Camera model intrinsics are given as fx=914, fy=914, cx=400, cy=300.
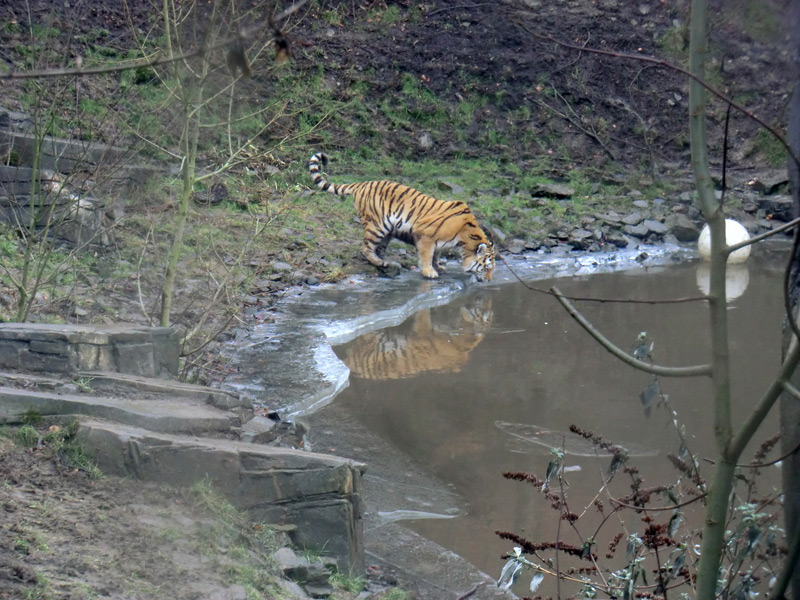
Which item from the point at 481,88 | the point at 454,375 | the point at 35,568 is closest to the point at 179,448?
the point at 35,568

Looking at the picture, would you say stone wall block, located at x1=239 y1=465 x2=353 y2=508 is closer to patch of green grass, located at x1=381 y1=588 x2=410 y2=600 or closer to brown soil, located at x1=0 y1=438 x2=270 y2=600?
brown soil, located at x1=0 y1=438 x2=270 y2=600

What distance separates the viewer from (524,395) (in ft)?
23.5

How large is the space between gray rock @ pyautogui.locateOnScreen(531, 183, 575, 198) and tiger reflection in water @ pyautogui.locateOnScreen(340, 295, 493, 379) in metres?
5.91

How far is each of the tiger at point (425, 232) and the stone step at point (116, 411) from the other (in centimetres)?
708

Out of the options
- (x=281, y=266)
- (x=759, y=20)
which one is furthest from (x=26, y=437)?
(x=281, y=266)

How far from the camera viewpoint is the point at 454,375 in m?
7.68

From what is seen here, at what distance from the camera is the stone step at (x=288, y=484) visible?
3820mm

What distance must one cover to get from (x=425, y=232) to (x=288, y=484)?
7.71 m

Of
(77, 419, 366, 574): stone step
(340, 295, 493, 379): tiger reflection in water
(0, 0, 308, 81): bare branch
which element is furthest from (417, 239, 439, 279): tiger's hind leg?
(0, 0, 308, 81): bare branch

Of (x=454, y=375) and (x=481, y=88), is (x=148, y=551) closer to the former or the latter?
(x=454, y=375)

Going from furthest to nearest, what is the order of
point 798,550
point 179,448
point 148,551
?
point 179,448, point 148,551, point 798,550

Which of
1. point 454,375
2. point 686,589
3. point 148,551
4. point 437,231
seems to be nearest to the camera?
Answer: point 148,551

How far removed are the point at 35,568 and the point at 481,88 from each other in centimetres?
1678

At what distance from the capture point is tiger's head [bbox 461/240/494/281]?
11.4 meters
